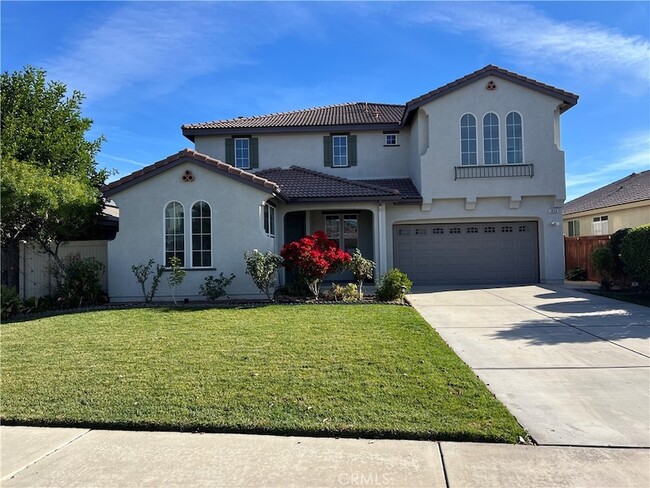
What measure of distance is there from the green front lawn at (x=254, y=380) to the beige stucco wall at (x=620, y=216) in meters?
16.2

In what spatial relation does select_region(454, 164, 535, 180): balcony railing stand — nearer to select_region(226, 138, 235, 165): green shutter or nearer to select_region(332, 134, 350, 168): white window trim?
select_region(332, 134, 350, 168): white window trim

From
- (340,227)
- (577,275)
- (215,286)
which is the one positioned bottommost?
(577,275)

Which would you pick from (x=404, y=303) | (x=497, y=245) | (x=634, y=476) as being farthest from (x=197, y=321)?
(x=497, y=245)

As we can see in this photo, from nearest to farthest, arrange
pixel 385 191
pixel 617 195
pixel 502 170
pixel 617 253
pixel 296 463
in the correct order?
pixel 296 463 < pixel 617 253 < pixel 385 191 < pixel 502 170 < pixel 617 195

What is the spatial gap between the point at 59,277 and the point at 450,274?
42.3 feet

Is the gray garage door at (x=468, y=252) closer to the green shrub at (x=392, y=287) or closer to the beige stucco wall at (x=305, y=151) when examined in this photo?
the beige stucco wall at (x=305, y=151)

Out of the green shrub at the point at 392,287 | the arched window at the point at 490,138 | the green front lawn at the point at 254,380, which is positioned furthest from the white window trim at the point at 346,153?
the green front lawn at the point at 254,380

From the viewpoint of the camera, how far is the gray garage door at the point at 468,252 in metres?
17.4

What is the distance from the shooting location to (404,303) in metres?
12.5

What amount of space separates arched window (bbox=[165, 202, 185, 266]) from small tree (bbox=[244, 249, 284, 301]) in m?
2.02

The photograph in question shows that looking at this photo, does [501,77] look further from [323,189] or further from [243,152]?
[243,152]

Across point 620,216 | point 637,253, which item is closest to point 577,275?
point 620,216

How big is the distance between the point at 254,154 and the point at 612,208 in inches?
662

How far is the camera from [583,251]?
18.8m
